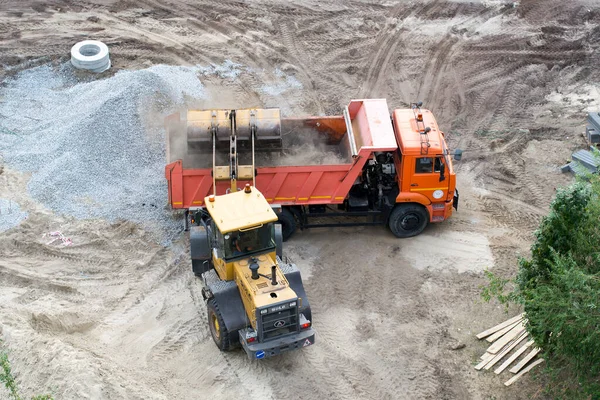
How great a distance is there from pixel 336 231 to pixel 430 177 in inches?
99.7

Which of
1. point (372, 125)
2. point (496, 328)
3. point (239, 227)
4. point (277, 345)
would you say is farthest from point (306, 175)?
point (496, 328)

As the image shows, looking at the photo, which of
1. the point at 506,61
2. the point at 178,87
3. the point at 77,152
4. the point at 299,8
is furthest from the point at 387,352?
the point at 299,8

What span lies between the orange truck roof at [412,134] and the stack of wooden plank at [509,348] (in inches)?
155

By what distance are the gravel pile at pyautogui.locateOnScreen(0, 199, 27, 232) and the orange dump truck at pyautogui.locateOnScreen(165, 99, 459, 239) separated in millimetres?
3594

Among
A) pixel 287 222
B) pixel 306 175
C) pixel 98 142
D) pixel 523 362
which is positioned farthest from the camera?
pixel 98 142

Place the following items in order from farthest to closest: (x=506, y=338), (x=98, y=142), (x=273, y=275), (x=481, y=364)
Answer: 1. (x=98, y=142)
2. (x=506, y=338)
3. (x=481, y=364)
4. (x=273, y=275)

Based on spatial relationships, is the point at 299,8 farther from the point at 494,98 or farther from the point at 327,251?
the point at 327,251

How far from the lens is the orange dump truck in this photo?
1475cm

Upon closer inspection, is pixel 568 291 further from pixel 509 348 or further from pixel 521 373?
pixel 509 348

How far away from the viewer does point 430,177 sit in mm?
15148

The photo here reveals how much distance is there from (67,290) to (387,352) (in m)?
6.42

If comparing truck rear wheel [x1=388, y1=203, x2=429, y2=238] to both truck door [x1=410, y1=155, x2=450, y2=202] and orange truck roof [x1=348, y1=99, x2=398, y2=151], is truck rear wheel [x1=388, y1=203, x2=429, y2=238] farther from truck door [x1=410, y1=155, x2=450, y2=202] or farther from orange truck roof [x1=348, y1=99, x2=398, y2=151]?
orange truck roof [x1=348, y1=99, x2=398, y2=151]

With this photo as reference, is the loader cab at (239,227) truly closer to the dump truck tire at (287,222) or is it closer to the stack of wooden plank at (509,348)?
the dump truck tire at (287,222)

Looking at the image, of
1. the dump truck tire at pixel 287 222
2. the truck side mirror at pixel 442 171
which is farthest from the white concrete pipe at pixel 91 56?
the truck side mirror at pixel 442 171
